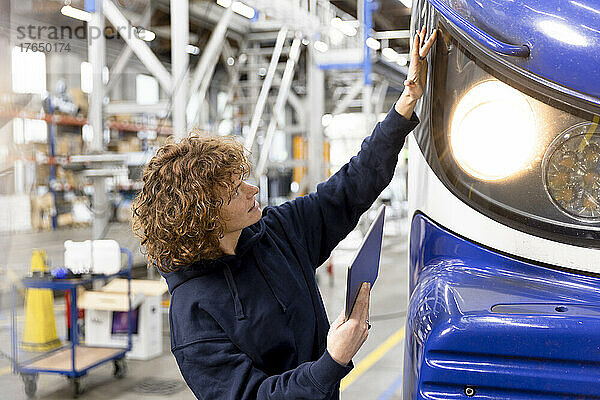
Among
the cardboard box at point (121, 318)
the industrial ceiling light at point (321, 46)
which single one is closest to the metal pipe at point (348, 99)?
the industrial ceiling light at point (321, 46)

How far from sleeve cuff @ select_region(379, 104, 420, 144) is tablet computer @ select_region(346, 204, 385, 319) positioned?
0.85ft

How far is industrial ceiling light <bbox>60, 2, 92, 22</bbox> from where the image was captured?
197 inches

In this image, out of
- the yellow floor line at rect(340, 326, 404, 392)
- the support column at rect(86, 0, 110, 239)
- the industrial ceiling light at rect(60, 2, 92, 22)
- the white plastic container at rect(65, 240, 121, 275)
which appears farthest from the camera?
the support column at rect(86, 0, 110, 239)

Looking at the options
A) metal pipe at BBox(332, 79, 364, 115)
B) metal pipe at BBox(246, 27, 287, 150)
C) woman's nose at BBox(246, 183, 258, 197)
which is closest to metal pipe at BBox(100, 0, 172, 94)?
metal pipe at BBox(246, 27, 287, 150)

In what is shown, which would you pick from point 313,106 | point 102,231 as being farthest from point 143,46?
point 313,106

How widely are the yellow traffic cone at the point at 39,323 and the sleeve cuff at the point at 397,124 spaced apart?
3.63 m

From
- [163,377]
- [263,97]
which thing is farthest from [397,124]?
[263,97]

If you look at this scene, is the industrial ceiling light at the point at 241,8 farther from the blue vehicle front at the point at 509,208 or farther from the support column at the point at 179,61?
A: the blue vehicle front at the point at 509,208

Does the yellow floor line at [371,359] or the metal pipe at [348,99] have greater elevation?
the metal pipe at [348,99]

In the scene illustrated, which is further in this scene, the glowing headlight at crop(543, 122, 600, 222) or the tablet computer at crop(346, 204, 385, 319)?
the tablet computer at crop(346, 204, 385, 319)

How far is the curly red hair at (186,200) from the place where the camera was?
1.40 meters

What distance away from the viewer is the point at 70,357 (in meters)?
4.34

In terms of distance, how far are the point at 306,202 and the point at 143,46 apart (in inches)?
206

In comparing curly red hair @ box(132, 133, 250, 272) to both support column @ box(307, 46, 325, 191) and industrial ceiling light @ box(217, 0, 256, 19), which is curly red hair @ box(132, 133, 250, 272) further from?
support column @ box(307, 46, 325, 191)
